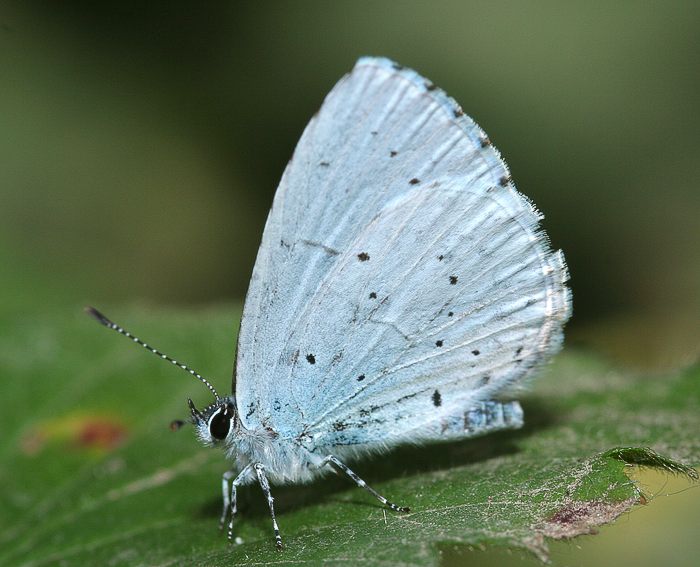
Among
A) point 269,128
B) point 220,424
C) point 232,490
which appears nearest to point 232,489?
point 232,490

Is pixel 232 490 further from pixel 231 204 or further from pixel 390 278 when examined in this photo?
pixel 231 204

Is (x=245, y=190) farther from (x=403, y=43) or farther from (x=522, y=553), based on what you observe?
(x=522, y=553)

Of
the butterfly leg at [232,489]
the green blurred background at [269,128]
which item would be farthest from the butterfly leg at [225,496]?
the green blurred background at [269,128]

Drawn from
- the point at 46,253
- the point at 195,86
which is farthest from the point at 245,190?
the point at 46,253

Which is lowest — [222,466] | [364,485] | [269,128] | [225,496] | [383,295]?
[364,485]

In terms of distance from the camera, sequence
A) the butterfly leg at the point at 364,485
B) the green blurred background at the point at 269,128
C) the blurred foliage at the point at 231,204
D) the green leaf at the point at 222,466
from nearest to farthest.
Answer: the green leaf at the point at 222,466, the butterfly leg at the point at 364,485, the blurred foliage at the point at 231,204, the green blurred background at the point at 269,128

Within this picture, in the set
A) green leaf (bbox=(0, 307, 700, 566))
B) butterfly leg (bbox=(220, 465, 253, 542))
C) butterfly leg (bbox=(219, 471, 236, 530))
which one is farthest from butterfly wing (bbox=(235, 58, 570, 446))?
green leaf (bbox=(0, 307, 700, 566))

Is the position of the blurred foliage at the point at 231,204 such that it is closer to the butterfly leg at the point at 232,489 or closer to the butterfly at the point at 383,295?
the butterfly leg at the point at 232,489

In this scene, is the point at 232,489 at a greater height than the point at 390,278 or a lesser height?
lesser
